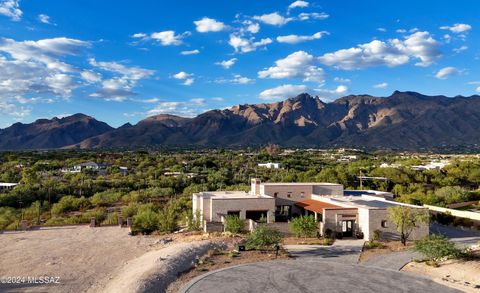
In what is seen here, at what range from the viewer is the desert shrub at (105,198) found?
2375 inches

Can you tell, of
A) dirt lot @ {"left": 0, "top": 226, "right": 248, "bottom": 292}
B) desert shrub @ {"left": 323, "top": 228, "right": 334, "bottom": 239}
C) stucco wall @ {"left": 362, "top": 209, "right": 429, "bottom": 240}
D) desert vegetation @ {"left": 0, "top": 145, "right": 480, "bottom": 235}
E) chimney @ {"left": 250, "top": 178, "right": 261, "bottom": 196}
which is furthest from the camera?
desert vegetation @ {"left": 0, "top": 145, "right": 480, "bottom": 235}

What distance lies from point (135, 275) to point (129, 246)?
10095 mm

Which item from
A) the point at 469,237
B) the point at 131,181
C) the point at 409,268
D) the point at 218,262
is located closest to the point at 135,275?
the point at 218,262

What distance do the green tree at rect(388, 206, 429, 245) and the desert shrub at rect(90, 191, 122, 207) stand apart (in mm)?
Result: 40805

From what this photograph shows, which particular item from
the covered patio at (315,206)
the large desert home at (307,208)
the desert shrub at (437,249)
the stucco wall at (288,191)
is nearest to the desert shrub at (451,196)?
the large desert home at (307,208)

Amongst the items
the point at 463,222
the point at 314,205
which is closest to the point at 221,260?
the point at 314,205

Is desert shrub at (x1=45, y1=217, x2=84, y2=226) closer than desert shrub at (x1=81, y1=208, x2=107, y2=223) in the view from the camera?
Yes

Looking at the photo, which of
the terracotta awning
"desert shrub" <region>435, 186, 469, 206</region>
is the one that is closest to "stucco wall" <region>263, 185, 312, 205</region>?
the terracotta awning

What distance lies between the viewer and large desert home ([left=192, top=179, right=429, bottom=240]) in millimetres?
34969

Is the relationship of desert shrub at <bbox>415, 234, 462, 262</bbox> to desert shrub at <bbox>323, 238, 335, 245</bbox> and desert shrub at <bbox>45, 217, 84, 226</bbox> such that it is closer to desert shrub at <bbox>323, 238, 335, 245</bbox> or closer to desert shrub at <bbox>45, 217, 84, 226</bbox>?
desert shrub at <bbox>323, 238, 335, 245</bbox>

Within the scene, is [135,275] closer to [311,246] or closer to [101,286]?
[101,286]

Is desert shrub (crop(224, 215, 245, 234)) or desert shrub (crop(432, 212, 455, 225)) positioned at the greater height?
desert shrub (crop(224, 215, 245, 234))

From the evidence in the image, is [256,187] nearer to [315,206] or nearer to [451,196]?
[315,206]

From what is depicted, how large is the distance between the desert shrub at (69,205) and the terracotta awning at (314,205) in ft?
100
